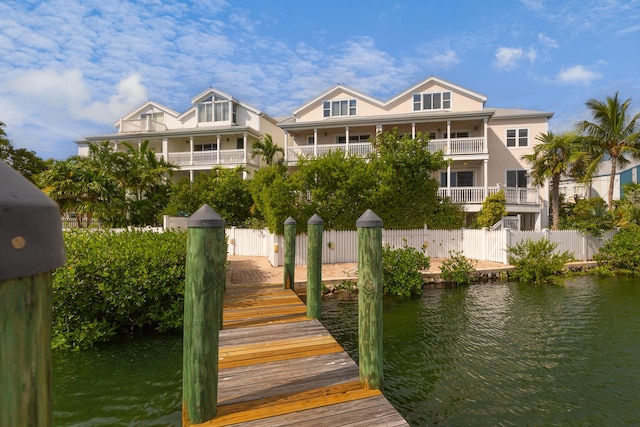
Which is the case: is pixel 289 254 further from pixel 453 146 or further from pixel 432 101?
pixel 432 101

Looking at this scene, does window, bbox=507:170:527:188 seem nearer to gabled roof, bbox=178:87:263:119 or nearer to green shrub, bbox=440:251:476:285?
green shrub, bbox=440:251:476:285

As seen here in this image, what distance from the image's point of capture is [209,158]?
26766 mm

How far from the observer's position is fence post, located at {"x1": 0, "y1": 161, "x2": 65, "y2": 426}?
65cm

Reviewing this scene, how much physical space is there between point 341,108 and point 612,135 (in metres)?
17.9

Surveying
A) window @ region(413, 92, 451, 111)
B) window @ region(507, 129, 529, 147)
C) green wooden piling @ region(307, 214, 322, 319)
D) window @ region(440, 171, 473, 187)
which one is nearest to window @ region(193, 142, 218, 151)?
window @ region(413, 92, 451, 111)

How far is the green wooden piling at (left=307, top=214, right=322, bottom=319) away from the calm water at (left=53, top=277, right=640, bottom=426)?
1470 millimetres

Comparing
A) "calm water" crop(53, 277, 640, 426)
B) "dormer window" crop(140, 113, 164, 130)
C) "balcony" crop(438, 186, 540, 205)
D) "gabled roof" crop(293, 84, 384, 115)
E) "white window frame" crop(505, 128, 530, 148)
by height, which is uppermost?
"gabled roof" crop(293, 84, 384, 115)

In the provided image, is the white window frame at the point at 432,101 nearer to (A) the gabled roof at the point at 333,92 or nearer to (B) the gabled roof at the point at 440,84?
(B) the gabled roof at the point at 440,84

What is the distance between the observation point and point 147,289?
22.6ft

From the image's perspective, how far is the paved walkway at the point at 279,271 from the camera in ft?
36.5

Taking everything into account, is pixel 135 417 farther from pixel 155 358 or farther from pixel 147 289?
pixel 147 289

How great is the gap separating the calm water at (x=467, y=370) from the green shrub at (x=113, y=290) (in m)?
0.45

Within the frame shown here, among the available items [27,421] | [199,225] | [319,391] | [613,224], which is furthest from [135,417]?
[613,224]

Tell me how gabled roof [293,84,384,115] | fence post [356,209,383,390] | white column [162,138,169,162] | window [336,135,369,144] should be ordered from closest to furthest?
fence post [356,209,383,390] → gabled roof [293,84,384,115] → window [336,135,369,144] → white column [162,138,169,162]
